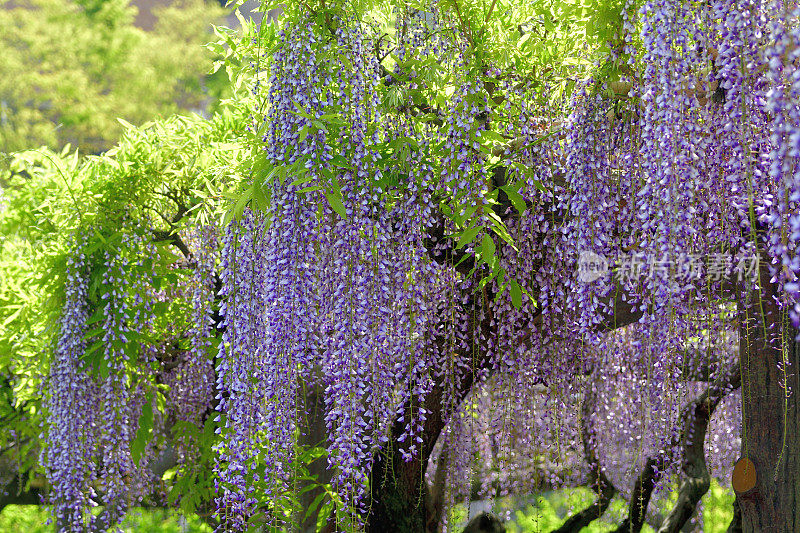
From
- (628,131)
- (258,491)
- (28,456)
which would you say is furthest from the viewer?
(28,456)

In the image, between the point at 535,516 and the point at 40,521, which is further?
the point at 40,521

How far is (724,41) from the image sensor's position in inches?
103

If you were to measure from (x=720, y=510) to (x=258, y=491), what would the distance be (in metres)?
4.56

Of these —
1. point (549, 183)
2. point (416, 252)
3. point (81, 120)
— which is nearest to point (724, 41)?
point (549, 183)

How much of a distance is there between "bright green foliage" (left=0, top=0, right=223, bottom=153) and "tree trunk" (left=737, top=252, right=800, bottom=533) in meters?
14.4

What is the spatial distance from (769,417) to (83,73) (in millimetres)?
16916

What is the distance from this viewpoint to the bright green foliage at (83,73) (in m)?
16.5

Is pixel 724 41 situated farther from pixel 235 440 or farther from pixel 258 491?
pixel 258 491

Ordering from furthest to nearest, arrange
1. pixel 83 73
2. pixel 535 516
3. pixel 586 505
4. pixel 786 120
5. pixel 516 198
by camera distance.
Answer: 1. pixel 83 73
2. pixel 535 516
3. pixel 586 505
4. pixel 516 198
5. pixel 786 120

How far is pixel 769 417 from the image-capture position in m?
3.45

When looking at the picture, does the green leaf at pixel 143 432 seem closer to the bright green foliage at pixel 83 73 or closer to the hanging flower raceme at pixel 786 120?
the hanging flower raceme at pixel 786 120

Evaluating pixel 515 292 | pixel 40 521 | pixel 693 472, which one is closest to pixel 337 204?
pixel 515 292

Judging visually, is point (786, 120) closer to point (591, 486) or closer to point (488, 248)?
point (488, 248)

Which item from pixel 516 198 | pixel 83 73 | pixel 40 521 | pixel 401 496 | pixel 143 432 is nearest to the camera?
pixel 516 198
